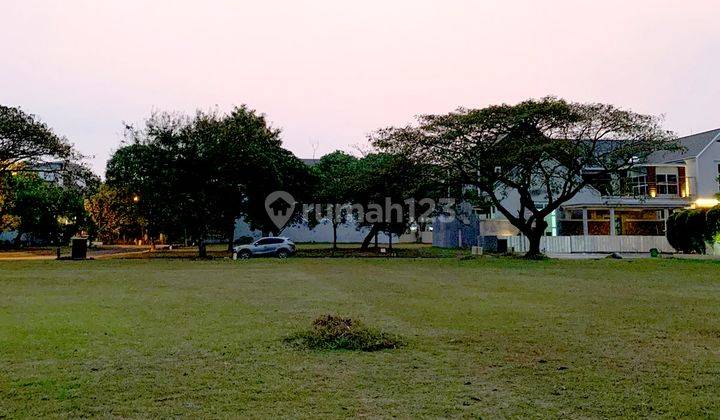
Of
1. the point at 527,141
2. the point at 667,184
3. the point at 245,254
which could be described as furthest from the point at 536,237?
the point at 245,254

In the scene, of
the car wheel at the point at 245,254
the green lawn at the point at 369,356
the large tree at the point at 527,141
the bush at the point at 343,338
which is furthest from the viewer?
the car wheel at the point at 245,254

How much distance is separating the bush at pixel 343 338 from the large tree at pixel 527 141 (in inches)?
873

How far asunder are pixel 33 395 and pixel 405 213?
3791 centimetres

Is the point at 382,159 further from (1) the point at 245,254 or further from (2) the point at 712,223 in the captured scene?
(2) the point at 712,223

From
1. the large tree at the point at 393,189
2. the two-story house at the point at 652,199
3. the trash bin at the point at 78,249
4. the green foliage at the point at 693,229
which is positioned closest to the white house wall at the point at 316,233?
the large tree at the point at 393,189

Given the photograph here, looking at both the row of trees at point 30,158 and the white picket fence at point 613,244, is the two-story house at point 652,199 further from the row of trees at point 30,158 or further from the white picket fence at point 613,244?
the row of trees at point 30,158

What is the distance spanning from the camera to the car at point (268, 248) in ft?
115

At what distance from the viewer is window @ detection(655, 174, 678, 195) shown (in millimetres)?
40250

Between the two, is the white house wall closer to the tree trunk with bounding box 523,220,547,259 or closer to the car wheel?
the car wheel

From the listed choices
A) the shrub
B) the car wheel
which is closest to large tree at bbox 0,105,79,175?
the car wheel

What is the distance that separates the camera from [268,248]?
117 feet

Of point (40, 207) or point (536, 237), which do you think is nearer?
point (536, 237)

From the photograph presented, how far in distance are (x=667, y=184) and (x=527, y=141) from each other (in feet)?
56.7

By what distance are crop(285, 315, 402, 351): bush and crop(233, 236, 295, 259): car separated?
27.7 m
